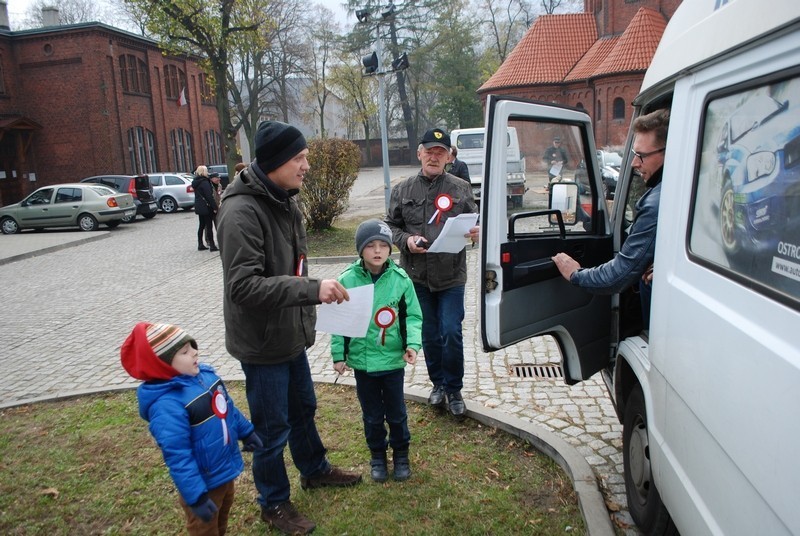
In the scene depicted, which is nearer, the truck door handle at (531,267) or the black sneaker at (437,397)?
the truck door handle at (531,267)

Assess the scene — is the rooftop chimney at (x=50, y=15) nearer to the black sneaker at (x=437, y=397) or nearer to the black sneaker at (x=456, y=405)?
the black sneaker at (x=437, y=397)

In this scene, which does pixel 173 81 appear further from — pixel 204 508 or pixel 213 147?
pixel 204 508

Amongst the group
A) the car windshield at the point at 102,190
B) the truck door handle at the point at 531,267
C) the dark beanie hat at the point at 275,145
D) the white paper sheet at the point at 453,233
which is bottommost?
the car windshield at the point at 102,190

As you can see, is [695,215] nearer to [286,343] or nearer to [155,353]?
[286,343]

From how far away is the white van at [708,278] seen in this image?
173cm

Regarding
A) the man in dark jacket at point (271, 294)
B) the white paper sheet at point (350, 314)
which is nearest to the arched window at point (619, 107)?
the white paper sheet at point (350, 314)

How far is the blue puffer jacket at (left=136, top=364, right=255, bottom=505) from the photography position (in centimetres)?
263

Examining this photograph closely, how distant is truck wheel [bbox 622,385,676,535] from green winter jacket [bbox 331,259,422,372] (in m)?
1.19

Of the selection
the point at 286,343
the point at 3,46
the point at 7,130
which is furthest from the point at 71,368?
the point at 3,46

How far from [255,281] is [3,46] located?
3608cm

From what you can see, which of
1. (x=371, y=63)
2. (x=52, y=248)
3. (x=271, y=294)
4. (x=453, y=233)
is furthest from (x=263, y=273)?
(x=52, y=248)

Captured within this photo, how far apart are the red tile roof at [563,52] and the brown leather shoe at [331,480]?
122 ft

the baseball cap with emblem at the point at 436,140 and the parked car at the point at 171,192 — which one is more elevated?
the baseball cap with emblem at the point at 436,140

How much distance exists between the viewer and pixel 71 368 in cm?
666
